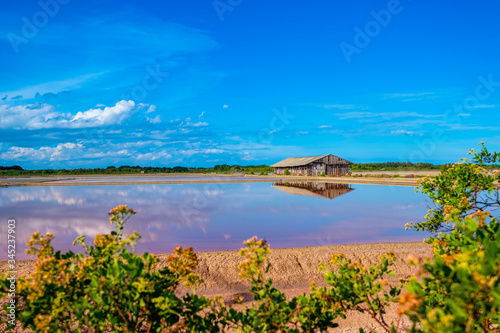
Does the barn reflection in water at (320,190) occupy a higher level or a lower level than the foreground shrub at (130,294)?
lower

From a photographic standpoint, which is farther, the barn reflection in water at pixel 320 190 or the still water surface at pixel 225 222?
the barn reflection in water at pixel 320 190

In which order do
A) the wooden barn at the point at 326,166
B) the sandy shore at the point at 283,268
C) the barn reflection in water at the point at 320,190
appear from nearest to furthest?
the sandy shore at the point at 283,268 < the barn reflection in water at the point at 320,190 < the wooden barn at the point at 326,166

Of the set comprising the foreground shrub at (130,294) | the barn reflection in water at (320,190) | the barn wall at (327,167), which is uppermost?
the barn wall at (327,167)

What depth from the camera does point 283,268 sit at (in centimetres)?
901

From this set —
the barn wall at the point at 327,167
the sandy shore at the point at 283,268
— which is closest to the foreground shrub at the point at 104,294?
the sandy shore at the point at 283,268

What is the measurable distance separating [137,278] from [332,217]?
16.9 metres

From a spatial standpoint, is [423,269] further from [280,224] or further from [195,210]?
[195,210]

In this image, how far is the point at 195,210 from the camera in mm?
20938

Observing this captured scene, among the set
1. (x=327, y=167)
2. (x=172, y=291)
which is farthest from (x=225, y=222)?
(x=327, y=167)

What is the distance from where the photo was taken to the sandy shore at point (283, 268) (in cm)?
812

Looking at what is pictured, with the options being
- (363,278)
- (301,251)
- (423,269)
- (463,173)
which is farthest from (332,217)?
(423,269)

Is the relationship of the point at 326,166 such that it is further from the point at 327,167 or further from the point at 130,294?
the point at 130,294

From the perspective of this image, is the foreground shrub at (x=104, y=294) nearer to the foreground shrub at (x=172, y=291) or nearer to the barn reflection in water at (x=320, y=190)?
the foreground shrub at (x=172, y=291)

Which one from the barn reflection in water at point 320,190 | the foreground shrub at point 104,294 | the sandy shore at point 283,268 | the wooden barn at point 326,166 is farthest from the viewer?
the wooden barn at point 326,166
